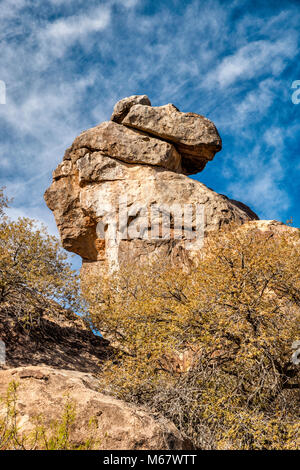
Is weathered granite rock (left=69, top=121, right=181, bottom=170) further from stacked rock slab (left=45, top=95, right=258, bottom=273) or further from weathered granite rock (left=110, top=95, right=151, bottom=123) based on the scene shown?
weathered granite rock (left=110, top=95, right=151, bottom=123)

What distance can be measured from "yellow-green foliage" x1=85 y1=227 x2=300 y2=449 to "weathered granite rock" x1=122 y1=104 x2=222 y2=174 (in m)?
20.9

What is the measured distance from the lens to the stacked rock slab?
28781 millimetres

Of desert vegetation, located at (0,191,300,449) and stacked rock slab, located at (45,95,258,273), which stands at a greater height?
stacked rock slab, located at (45,95,258,273)

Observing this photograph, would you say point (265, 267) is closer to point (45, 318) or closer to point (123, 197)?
point (45, 318)

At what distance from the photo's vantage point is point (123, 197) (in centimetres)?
3108

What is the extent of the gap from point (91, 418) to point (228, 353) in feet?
21.8

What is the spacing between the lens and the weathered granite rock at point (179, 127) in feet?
110

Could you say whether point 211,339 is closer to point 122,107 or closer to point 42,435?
point 42,435

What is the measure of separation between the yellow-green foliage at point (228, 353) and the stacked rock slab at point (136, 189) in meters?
13.3

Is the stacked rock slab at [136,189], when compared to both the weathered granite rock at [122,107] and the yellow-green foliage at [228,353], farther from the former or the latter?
the yellow-green foliage at [228,353]

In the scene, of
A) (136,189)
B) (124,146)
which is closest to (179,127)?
(124,146)

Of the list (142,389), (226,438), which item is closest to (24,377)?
(142,389)

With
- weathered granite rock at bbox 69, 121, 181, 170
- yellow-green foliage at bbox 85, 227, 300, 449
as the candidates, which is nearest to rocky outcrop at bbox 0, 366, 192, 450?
yellow-green foliage at bbox 85, 227, 300, 449
